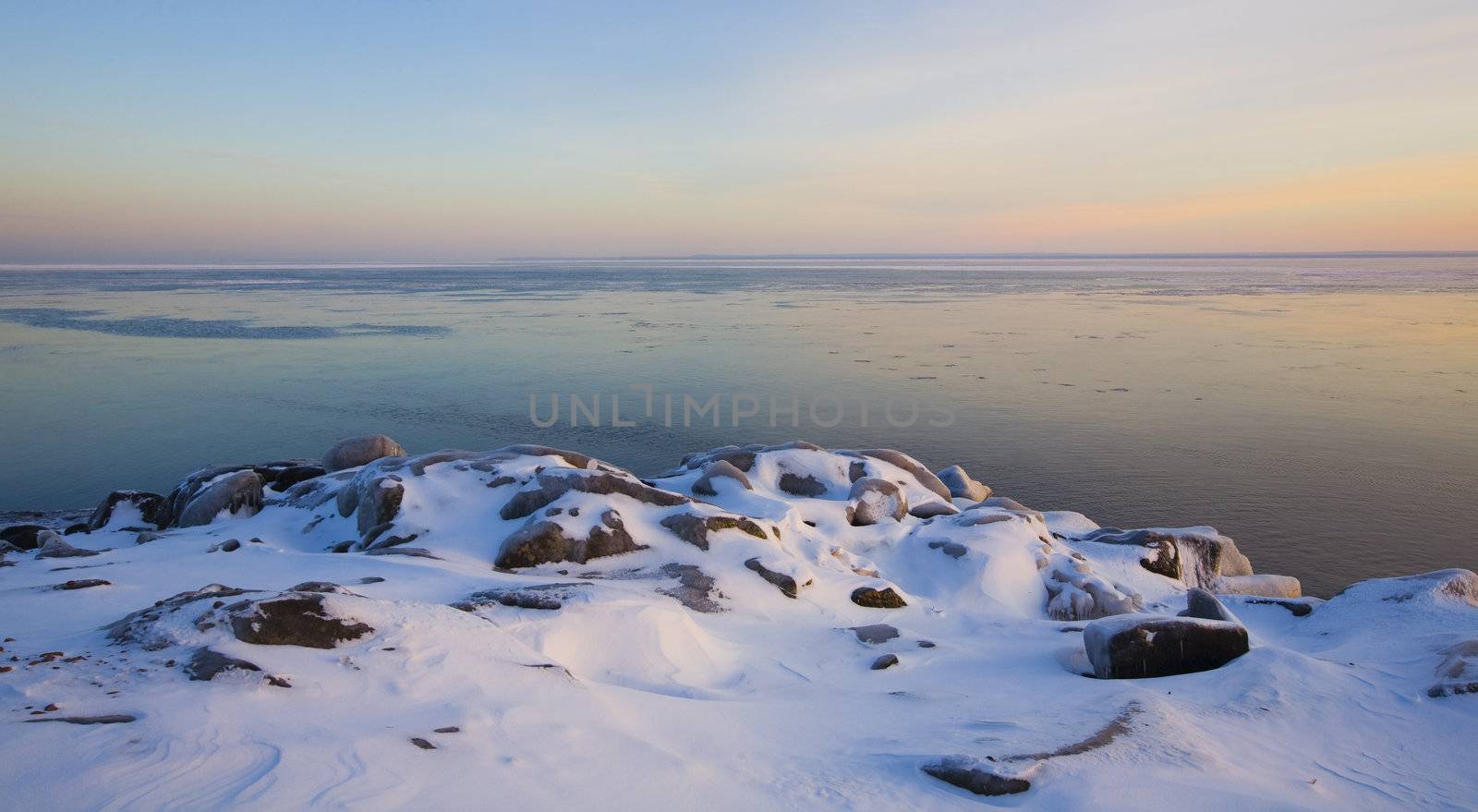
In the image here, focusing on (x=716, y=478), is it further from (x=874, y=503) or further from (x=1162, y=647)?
(x=1162, y=647)

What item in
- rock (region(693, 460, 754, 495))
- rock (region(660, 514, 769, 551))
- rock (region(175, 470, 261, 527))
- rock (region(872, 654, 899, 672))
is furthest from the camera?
rock (region(693, 460, 754, 495))

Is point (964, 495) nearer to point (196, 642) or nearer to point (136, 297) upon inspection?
point (196, 642)

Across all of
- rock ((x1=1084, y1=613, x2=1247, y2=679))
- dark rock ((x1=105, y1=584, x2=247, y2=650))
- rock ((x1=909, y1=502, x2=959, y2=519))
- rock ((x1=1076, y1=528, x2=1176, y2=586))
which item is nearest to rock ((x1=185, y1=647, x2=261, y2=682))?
dark rock ((x1=105, y1=584, x2=247, y2=650))

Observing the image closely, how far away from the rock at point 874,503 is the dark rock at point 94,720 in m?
7.87

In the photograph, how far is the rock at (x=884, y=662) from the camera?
664 cm

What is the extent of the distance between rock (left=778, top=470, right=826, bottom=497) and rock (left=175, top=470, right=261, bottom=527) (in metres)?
6.87

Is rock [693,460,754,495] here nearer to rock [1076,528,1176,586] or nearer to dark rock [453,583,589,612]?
dark rock [453,583,589,612]

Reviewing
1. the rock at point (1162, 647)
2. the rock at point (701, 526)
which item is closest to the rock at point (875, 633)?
the rock at point (1162, 647)

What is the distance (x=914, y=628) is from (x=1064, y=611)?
207 centimetres

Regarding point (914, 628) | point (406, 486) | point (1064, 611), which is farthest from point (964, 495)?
point (406, 486)

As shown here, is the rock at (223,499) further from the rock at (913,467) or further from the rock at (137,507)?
the rock at (913,467)

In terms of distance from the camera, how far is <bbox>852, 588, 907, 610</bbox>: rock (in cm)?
825

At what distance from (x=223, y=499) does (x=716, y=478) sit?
6.18m

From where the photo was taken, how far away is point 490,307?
43.0 m
